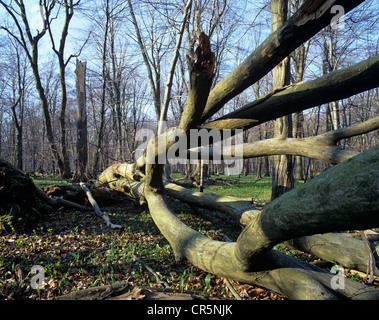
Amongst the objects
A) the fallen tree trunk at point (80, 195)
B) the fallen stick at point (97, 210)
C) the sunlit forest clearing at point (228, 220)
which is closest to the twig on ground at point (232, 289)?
the sunlit forest clearing at point (228, 220)

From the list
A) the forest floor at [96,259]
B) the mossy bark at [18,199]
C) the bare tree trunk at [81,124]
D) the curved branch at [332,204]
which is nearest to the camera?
the curved branch at [332,204]

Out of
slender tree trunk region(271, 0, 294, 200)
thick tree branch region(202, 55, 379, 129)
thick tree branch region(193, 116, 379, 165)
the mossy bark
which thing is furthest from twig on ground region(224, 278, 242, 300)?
slender tree trunk region(271, 0, 294, 200)

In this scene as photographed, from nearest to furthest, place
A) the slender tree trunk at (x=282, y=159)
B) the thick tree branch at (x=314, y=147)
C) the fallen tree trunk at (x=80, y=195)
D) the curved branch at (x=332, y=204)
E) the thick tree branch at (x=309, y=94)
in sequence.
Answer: the curved branch at (x=332, y=204), the thick tree branch at (x=309, y=94), the thick tree branch at (x=314, y=147), the fallen tree trunk at (x=80, y=195), the slender tree trunk at (x=282, y=159)

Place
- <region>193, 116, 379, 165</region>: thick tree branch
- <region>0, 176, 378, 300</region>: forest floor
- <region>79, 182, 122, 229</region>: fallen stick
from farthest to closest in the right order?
1. <region>79, 182, 122, 229</region>: fallen stick
2. <region>193, 116, 379, 165</region>: thick tree branch
3. <region>0, 176, 378, 300</region>: forest floor

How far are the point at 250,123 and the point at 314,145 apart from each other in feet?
5.70

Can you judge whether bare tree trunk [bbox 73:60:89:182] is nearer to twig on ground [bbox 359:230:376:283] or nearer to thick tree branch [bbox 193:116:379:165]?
thick tree branch [bbox 193:116:379:165]

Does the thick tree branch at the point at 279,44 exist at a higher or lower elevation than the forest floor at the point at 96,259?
higher

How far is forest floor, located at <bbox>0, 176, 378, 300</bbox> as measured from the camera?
2.71 metres

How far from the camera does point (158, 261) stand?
11.5 feet

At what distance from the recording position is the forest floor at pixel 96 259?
271cm

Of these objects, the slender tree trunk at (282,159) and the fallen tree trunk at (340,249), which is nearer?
the fallen tree trunk at (340,249)

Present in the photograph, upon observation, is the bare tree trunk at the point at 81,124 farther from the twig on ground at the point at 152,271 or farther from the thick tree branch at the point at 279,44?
the thick tree branch at the point at 279,44

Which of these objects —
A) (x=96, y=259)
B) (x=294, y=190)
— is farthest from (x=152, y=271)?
(x=294, y=190)
